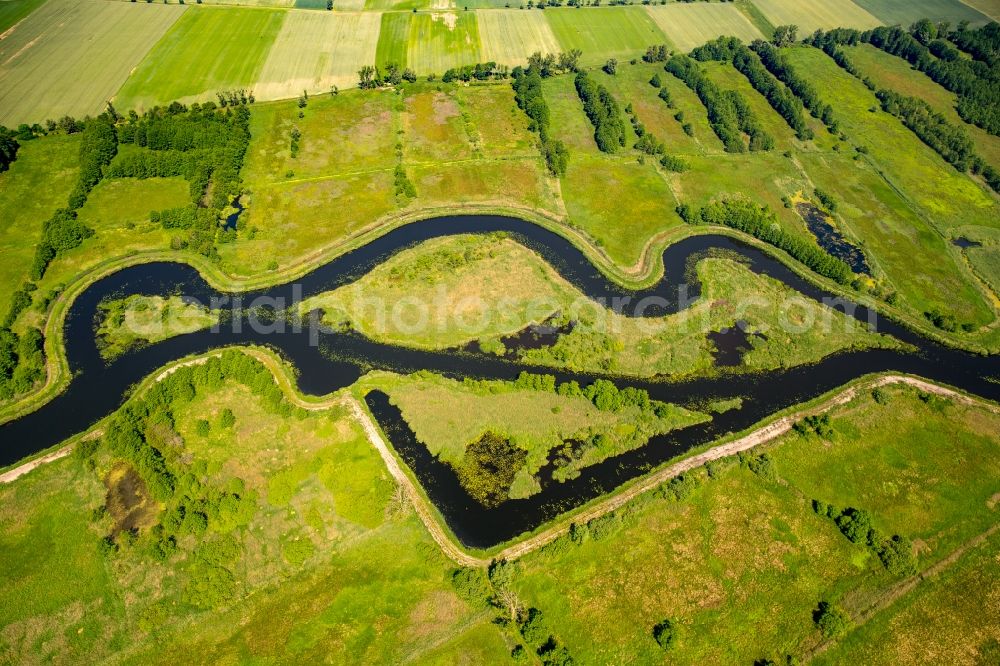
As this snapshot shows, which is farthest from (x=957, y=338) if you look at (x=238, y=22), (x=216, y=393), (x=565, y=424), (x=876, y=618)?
(x=238, y=22)

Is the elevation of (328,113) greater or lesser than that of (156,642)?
greater

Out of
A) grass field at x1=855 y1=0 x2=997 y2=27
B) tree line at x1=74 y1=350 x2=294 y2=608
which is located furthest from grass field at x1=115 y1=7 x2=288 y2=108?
grass field at x1=855 y1=0 x2=997 y2=27

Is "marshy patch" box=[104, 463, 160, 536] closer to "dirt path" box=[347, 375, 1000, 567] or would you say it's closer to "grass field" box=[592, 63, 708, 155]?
"dirt path" box=[347, 375, 1000, 567]

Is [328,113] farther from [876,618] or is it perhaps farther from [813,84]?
[876,618]

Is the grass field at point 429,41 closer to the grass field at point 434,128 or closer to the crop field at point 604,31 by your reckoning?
the grass field at point 434,128

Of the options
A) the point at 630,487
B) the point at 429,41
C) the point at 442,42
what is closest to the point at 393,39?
the point at 429,41

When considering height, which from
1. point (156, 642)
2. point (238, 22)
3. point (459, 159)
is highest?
point (238, 22)

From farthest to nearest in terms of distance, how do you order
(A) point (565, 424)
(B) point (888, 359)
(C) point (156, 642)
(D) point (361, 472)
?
1. (B) point (888, 359)
2. (A) point (565, 424)
3. (D) point (361, 472)
4. (C) point (156, 642)

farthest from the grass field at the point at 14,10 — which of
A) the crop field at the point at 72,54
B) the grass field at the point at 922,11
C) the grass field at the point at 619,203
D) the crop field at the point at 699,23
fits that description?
the grass field at the point at 922,11
